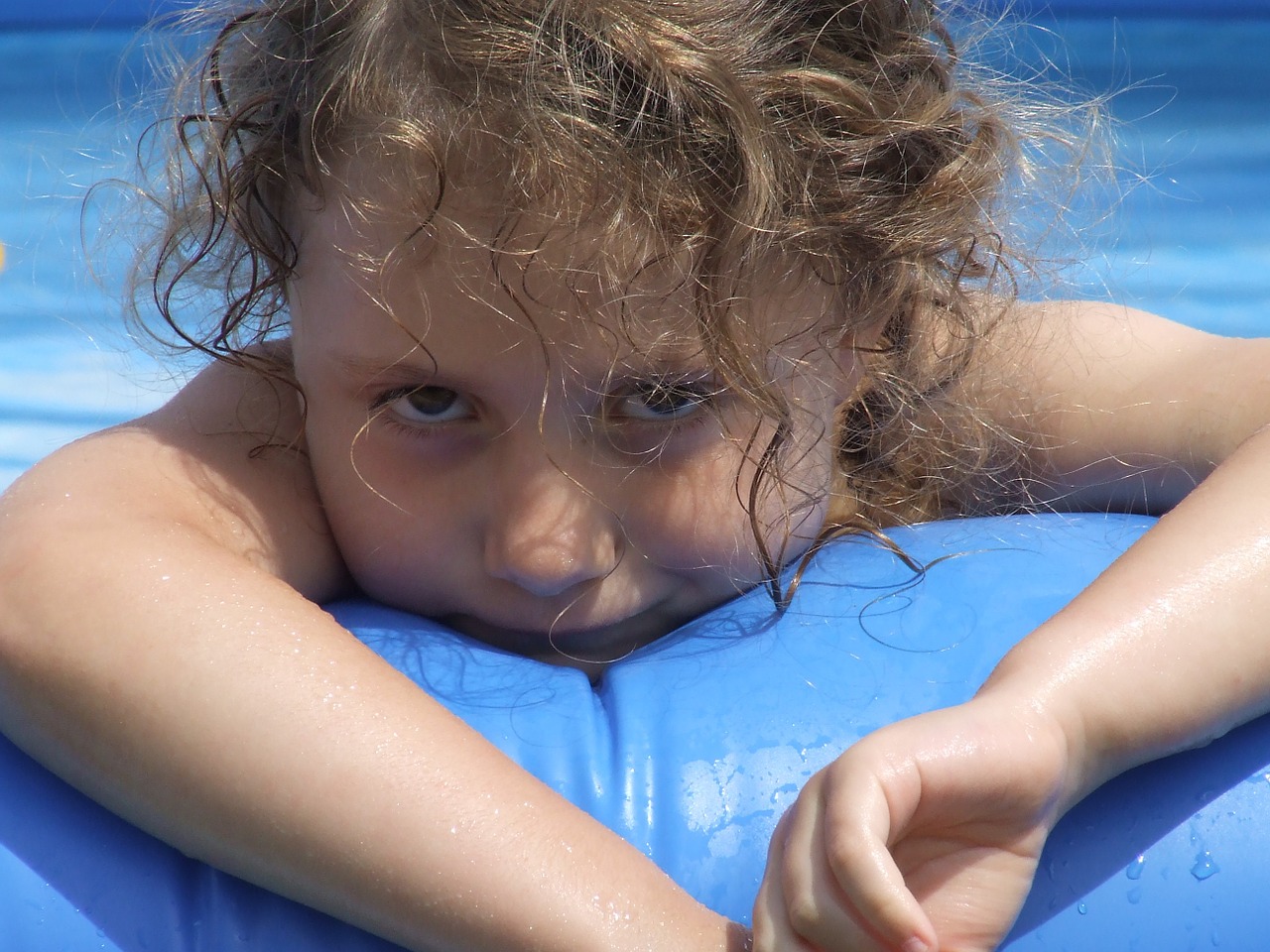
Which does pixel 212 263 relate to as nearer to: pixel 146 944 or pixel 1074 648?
pixel 146 944

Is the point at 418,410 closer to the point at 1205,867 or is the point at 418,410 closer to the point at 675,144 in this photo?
the point at 675,144

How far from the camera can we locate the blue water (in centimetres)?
327

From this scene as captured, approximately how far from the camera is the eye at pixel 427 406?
1.16 m

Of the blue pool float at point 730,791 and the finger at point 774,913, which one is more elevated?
the finger at point 774,913

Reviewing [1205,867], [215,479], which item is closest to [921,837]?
[1205,867]

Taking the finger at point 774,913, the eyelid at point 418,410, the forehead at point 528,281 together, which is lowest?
the finger at point 774,913

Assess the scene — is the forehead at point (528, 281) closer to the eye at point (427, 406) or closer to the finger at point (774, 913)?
the eye at point (427, 406)

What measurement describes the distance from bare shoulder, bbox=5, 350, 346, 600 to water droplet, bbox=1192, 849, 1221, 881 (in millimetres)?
777

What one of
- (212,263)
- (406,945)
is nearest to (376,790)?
(406,945)

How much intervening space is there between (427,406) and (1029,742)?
0.56m

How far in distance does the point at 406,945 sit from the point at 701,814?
0.21m

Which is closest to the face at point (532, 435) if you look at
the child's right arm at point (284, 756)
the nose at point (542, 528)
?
the nose at point (542, 528)

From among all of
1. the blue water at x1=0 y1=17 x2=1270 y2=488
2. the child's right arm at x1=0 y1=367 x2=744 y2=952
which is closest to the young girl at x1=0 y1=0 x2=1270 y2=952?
the child's right arm at x1=0 y1=367 x2=744 y2=952

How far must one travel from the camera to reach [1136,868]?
3.06 feet
